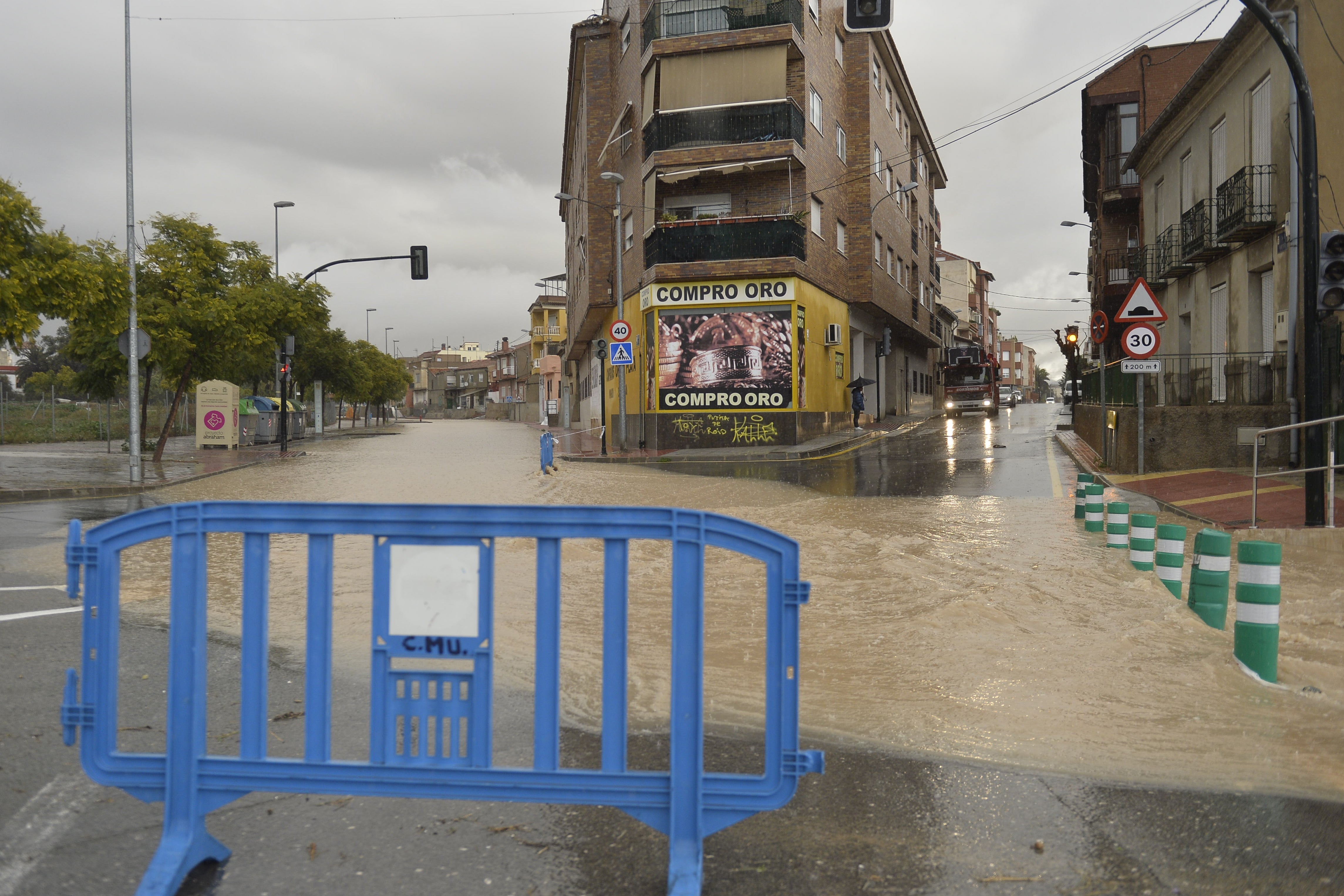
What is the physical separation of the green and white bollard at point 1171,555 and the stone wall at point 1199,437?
10064mm

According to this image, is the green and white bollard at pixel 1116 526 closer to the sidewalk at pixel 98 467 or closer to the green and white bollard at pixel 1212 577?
the green and white bollard at pixel 1212 577

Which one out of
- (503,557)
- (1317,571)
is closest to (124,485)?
(503,557)

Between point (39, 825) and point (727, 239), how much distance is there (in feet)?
85.5

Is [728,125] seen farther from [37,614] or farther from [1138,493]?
[37,614]

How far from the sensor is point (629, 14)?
102 feet

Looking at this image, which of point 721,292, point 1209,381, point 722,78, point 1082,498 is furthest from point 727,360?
point 1082,498

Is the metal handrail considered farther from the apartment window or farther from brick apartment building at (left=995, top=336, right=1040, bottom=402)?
brick apartment building at (left=995, top=336, right=1040, bottom=402)

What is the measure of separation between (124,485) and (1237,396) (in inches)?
758

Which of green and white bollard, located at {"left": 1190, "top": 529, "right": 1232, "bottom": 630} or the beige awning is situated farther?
the beige awning

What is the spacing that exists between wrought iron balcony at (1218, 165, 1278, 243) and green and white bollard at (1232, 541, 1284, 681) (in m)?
14.8

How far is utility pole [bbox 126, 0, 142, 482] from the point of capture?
18688mm

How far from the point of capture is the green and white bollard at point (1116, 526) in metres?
9.08

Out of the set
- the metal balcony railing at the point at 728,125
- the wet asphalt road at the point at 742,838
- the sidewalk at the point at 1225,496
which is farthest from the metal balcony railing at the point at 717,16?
the wet asphalt road at the point at 742,838

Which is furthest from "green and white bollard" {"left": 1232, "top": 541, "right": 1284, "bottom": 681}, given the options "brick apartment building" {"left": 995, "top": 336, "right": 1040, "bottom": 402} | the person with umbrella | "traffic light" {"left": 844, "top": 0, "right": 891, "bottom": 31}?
"brick apartment building" {"left": 995, "top": 336, "right": 1040, "bottom": 402}
